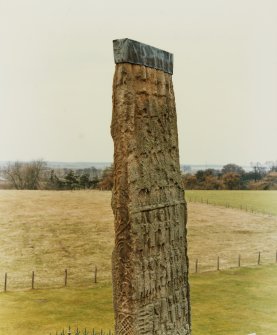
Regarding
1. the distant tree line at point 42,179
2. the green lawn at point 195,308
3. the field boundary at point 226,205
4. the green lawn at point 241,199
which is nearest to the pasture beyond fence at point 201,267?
the green lawn at point 195,308

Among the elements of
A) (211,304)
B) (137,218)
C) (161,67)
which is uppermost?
(161,67)

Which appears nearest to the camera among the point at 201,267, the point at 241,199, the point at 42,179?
the point at 201,267

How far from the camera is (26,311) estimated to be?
17.2 m

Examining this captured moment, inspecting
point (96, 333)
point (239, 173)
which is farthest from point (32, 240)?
point (239, 173)

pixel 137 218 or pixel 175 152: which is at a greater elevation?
pixel 175 152

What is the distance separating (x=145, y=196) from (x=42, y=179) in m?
52.9

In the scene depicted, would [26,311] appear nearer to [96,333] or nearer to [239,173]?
[96,333]

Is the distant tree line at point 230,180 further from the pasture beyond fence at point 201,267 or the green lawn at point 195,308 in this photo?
the green lawn at point 195,308

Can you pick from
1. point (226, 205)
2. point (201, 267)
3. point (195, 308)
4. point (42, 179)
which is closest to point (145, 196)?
point (195, 308)

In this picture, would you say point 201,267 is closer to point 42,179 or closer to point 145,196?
point 145,196

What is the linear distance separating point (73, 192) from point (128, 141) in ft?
136

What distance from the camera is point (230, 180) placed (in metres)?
61.0

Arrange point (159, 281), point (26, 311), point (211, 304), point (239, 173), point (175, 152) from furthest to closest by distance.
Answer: point (239, 173)
point (211, 304)
point (26, 311)
point (175, 152)
point (159, 281)

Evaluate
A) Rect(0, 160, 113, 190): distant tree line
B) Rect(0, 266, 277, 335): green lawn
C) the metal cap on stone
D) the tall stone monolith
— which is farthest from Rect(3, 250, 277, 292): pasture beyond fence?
Rect(0, 160, 113, 190): distant tree line
